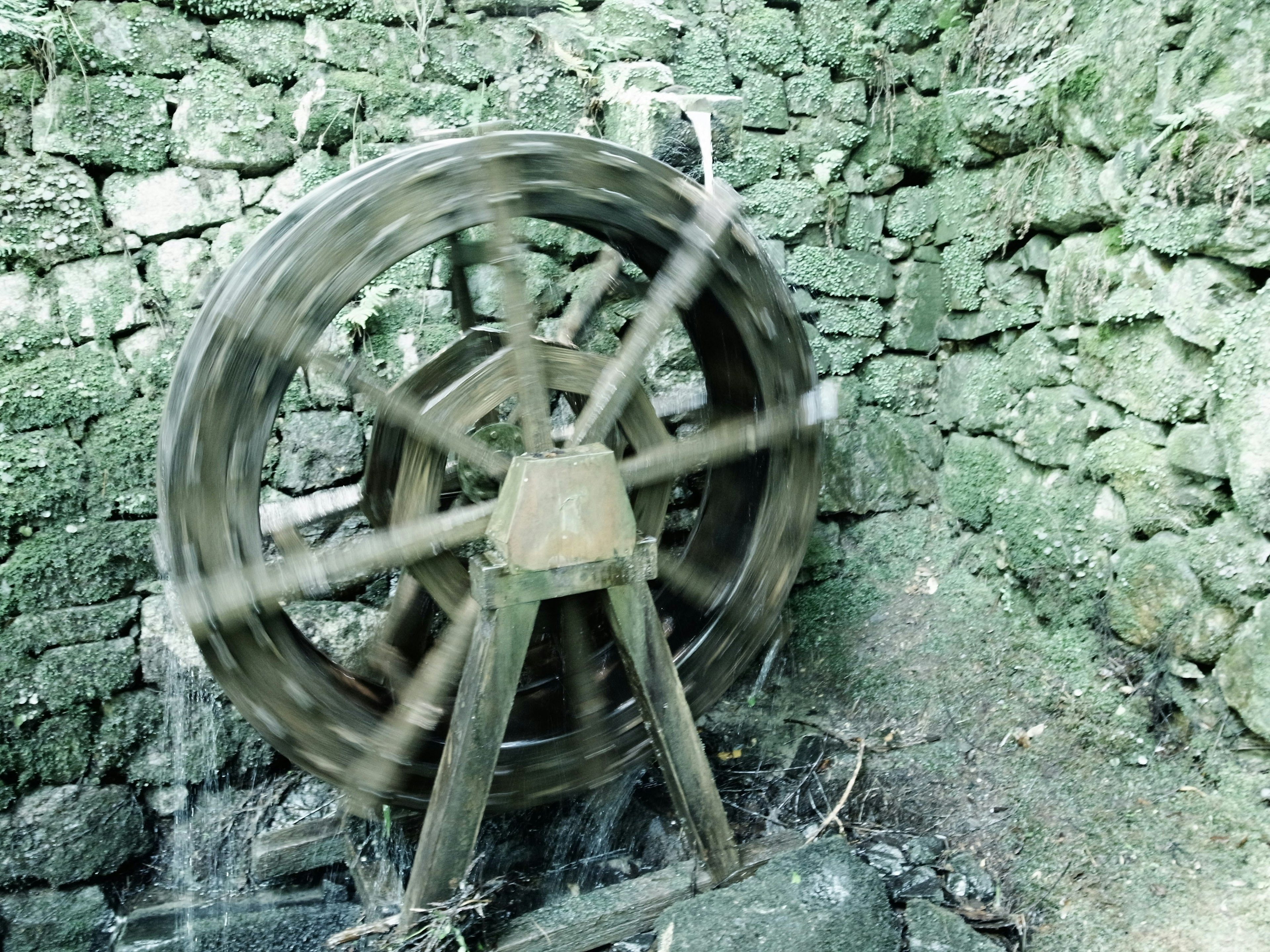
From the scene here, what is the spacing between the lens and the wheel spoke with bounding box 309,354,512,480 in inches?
78.9

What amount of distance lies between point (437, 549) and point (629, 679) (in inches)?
21.5

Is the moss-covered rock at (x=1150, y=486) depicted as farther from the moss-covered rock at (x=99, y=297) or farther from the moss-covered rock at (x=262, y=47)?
the moss-covered rock at (x=99, y=297)

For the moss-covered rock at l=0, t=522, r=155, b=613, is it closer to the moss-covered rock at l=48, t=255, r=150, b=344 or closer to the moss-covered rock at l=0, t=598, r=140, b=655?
the moss-covered rock at l=0, t=598, r=140, b=655

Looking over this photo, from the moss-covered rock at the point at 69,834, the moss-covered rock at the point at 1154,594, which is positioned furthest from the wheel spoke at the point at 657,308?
the moss-covered rock at the point at 69,834

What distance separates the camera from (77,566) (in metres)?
2.58

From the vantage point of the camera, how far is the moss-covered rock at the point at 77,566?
8.29 ft

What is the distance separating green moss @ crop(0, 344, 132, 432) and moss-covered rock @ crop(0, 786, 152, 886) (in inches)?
43.1

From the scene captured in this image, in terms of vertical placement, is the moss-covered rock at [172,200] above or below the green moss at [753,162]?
below

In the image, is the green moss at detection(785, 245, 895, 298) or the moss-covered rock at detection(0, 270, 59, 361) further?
the green moss at detection(785, 245, 895, 298)

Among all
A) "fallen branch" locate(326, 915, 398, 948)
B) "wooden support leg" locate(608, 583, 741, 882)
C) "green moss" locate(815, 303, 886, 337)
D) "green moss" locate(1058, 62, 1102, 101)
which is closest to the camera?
"fallen branch" locate(326, 915, 398, 948)

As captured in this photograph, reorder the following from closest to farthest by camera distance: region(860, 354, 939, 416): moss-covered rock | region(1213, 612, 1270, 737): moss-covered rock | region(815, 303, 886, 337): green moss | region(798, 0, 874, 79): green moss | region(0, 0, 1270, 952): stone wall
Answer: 1. region(1213, 612, 1270, 737): moss-covered rock
2. region(0, 0, 1270, 952): stone wall
3. region(798, 0, 874, 79): green moss
4. region(815, 303, 886, 337): green moss
5. region(860, 354, 939, 416): moss-covered rock

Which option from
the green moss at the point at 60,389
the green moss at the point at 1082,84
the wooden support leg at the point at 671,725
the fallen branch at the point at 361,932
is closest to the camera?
the fallen branch at the point at 361,932

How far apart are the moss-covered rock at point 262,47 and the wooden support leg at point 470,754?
5.87 ft

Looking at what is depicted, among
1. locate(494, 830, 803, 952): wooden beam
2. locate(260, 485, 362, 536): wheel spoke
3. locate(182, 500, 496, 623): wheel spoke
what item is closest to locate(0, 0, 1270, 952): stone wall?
locate(260, 485, 362, 536): wheel spoke
